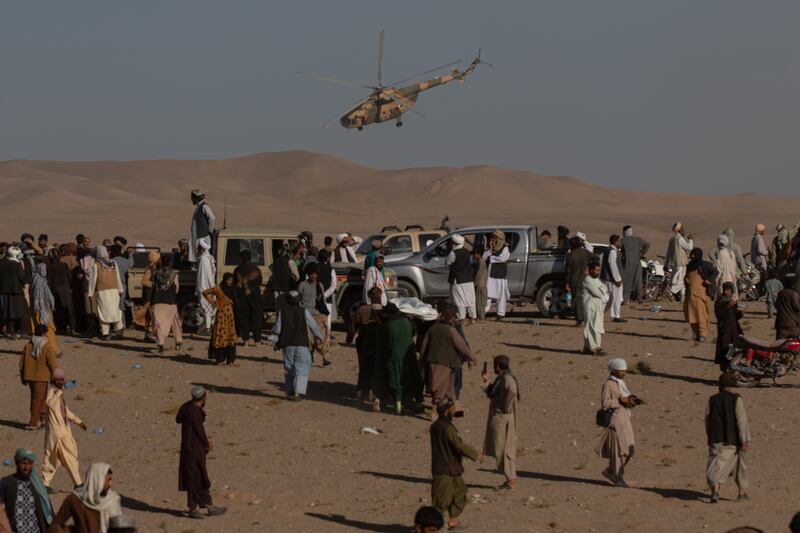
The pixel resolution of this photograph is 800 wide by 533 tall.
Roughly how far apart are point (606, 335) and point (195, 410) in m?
12.0

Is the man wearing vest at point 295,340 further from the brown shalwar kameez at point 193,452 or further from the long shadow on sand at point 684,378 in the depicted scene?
the long shadow on sand at point 684,378

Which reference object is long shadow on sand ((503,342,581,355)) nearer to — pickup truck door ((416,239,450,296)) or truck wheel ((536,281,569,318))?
pickup truck door ((416,239,450,296))

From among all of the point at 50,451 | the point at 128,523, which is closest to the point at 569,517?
the point at 50,451

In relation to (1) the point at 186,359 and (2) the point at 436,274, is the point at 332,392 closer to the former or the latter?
(1) the point at 186,359

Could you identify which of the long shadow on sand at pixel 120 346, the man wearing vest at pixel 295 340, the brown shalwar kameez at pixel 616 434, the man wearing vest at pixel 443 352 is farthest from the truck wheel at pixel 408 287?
the brown shalwar kameez at pixel 616 434

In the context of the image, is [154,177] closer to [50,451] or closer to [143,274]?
[143,274]

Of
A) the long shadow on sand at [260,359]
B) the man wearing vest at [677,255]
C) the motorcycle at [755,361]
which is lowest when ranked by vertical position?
the long shadow on sand at [260,359]

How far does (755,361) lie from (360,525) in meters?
8.32

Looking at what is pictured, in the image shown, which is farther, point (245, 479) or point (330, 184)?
point (330, 184)

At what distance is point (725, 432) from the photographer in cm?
1382

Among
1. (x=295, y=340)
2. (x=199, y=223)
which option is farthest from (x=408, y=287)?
(x=295, y=340)

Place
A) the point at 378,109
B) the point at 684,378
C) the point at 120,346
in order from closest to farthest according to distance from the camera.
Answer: the point at 684,378 → the point at 120,346 → the point at 378,109

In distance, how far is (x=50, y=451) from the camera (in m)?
14.4

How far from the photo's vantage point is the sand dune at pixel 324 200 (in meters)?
80.7
